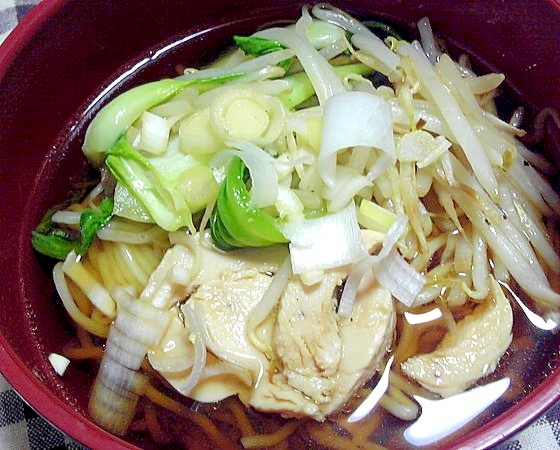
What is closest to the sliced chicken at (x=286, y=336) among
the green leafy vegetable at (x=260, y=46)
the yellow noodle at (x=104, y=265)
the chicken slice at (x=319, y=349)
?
the chicken slice at (x=319, y=349)

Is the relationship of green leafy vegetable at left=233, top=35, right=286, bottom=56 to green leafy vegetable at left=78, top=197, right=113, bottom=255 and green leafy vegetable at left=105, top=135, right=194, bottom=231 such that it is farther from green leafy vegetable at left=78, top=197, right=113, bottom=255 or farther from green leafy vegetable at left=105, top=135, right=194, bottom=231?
green leafy vegetable at left=78, top=197, right=113, bottom=255

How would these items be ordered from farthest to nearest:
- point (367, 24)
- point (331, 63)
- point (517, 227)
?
point (367, 24) → point (331, 63) → point (517, 227)

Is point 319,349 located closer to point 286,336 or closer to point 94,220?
point 286,336

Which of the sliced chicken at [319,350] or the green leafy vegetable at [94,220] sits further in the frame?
the green leafy vegetable at [94,220]

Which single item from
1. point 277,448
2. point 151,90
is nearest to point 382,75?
point 151,90

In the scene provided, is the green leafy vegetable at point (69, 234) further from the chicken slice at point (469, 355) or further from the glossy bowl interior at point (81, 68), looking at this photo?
the chicken slice at point (469, 355)

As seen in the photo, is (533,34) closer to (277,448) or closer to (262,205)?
(262,205)
